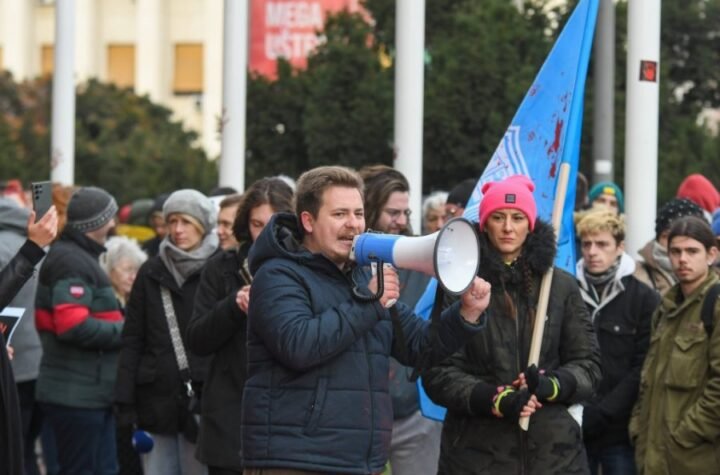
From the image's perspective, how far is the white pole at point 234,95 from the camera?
1225 cm

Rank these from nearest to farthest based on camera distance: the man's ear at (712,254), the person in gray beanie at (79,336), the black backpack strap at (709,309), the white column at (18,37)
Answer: the black backpack strap at (709,309), the man's ear at (712,254), the person in gray beanie at (79,336), the white column at (18,37)

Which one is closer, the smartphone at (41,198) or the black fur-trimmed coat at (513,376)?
the black fur-trimmed coat at (513,376)

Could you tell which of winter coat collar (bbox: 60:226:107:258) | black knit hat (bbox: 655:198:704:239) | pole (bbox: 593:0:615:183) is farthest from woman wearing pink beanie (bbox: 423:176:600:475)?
pole (bbox: 593:0:615:183)

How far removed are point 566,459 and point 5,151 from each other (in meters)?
31.1

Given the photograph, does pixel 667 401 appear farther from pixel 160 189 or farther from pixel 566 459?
pixel 160 189

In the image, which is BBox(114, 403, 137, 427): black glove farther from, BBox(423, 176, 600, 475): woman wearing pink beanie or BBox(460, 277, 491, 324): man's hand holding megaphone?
BBox(460, 277, 491, 324): man's hand holding megaphone

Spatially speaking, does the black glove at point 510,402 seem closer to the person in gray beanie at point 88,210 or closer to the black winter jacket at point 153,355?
the black winter jacket at point 153,355

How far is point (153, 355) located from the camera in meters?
8.73

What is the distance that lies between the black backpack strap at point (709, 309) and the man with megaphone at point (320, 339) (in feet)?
6.41

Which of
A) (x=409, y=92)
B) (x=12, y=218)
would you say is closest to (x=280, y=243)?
(x=12, y=218)

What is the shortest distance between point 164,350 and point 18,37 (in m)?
54.8

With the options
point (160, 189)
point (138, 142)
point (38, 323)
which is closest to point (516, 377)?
point (38, 323)

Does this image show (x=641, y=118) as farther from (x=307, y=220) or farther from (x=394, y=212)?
(x=307, y=220)

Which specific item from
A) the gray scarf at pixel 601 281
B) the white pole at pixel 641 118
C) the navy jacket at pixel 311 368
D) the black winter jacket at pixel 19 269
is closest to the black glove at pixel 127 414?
the black winter jacket at pixel 19 269
